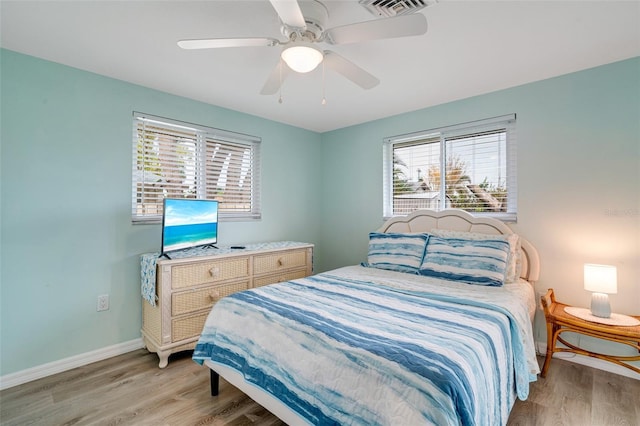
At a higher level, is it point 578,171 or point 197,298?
point 578,171

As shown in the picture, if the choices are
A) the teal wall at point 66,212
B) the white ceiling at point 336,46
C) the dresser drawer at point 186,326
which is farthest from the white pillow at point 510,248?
the teal wall at point 66,212

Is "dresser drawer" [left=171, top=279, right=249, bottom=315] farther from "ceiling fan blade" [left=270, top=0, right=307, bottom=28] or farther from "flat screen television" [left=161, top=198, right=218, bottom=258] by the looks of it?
"ceiling fan blade" [left=270, top=0, right=307, bottom=28]

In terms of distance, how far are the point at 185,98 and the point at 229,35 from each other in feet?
4.28

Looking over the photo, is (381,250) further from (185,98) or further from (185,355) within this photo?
(185,98)

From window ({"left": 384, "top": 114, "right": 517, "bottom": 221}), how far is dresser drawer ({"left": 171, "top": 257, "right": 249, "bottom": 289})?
1.87m

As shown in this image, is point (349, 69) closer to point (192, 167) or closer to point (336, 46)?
point (336, 46)

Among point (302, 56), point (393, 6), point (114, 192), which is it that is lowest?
point (114, 192)

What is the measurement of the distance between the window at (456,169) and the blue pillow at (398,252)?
2.26ft

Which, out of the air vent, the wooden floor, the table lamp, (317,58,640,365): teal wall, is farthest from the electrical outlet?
the table lamp

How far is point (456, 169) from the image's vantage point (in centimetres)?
327

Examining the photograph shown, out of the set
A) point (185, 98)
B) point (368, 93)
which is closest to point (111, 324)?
point (185, 98)

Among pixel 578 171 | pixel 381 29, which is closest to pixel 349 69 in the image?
pixel 381 29

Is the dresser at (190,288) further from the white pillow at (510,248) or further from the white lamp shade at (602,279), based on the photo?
the white lamp shade at (602,279)

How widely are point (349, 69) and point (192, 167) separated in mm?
2000
